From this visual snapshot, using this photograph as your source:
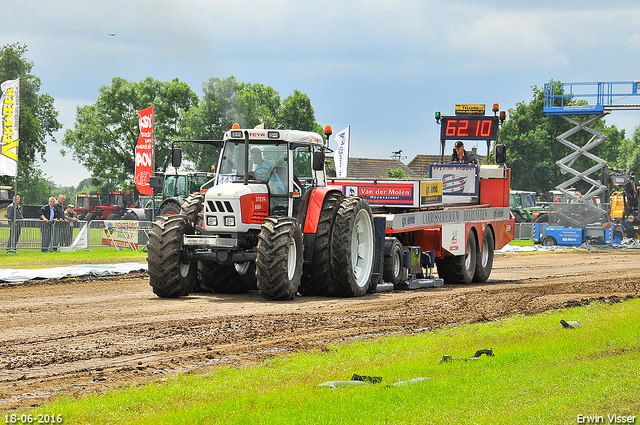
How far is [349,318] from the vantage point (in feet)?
37.5

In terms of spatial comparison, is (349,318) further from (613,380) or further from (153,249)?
(613,380)

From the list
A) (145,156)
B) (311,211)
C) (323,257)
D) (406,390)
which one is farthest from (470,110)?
(406,390)

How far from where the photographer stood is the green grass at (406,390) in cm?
567

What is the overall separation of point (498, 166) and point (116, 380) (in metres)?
15.2

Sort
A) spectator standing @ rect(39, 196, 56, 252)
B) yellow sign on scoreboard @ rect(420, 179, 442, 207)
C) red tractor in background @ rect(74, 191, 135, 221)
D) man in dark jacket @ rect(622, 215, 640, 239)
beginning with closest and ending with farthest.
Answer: yellow sign on scoreboard @ rect(420, 179, 442, 207), spectator standing @ rect(39, 196, 56, 252), man in dark jacket @ rect(622, 215, 640, 239), red tractor in background @ rect(74, 191, 135, 221)

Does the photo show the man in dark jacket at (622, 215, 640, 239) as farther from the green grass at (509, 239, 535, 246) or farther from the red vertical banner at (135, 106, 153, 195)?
the red vertical banner at (135, 106, 153, 195)

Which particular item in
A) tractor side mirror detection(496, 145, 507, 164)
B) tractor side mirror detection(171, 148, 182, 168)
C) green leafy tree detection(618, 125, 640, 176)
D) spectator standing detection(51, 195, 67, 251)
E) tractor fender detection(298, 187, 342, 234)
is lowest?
spectator standing detection(51, 195, 67, 251)

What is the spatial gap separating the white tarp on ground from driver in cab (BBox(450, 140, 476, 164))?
8506 millimetres

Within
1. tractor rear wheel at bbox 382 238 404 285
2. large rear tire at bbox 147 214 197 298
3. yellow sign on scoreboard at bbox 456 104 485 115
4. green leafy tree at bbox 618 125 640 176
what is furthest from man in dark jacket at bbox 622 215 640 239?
green leafy tree at bbox 618 125 640 176

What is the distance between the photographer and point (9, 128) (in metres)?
23.3

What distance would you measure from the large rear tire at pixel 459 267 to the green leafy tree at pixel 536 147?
173 ft

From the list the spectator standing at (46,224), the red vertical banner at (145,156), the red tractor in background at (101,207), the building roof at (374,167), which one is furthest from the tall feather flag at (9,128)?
the building roof at (374,167)

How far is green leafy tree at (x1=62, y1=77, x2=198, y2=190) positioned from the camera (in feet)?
198

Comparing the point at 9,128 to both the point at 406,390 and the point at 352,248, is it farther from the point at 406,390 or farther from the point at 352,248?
the point at 406,390
